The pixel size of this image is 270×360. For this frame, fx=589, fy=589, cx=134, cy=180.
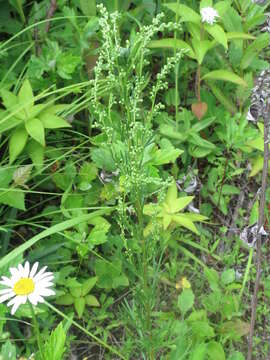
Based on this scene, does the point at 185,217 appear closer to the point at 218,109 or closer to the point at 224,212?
the point at 224,212

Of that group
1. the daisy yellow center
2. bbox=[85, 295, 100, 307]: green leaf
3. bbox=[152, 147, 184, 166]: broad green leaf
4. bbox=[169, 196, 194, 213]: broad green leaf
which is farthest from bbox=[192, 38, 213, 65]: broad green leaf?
the daisy yellow center

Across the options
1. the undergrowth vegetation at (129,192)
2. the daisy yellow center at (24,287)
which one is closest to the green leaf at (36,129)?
the undergrowth vegetation at (129,192)

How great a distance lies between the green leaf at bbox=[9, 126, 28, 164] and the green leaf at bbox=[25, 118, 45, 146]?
39 mm

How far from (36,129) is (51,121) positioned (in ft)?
0.21

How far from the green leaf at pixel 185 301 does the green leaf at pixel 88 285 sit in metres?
0.26

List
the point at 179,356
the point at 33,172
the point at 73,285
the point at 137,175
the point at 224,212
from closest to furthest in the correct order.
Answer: the point at 137,175
the point at 179,356
the point at 73,285
the point at 33,172
the point at 224,212

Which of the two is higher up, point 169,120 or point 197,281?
point 169,120

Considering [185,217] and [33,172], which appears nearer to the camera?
[185,217]

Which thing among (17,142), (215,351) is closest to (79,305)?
(215,351)

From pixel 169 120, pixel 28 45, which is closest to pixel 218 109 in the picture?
pixel 169 120

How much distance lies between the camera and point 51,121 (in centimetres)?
181

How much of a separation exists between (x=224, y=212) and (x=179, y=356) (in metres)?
0.71

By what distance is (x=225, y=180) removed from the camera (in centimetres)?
215

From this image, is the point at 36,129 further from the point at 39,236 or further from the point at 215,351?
the point at 215,351
